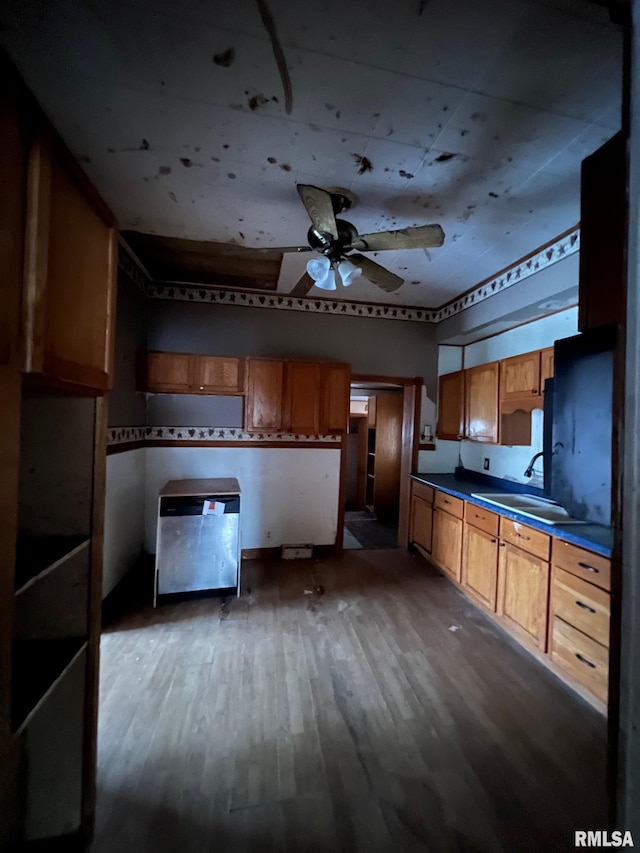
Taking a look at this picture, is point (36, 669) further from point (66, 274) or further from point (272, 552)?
point (272, 552)

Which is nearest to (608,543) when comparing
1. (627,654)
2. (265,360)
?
(627,654)

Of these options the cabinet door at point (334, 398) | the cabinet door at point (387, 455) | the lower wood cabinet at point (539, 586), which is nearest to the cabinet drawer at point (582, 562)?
the lower wood cabinet at point (539, 586)

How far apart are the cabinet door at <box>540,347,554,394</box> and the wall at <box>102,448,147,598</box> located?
3.30 metres

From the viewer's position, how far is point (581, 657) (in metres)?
1.79

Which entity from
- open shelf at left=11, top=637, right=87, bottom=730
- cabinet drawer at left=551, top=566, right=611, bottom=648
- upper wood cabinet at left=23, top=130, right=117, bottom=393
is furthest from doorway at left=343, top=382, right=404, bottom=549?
upper wood cabinet at left=23, top=130, right=117, bottom=393

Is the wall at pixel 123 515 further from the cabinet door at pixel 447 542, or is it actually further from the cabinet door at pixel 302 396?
the cabinet door at pixel 447 542

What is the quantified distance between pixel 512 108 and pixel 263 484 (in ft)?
10.7

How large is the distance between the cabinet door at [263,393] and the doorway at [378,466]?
5.69ft

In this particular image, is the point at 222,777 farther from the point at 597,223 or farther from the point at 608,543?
the point at 597,223

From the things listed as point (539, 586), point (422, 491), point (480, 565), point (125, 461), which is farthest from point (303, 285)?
point (539, 586)

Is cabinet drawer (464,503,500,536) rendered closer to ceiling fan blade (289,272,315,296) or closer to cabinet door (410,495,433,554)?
cabinet door (410,495,433,554)

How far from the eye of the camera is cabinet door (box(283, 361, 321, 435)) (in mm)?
3393

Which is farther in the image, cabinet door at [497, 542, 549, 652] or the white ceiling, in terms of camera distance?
cabinet door at [497, 542, 549, 652]

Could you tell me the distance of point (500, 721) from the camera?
1666mm
